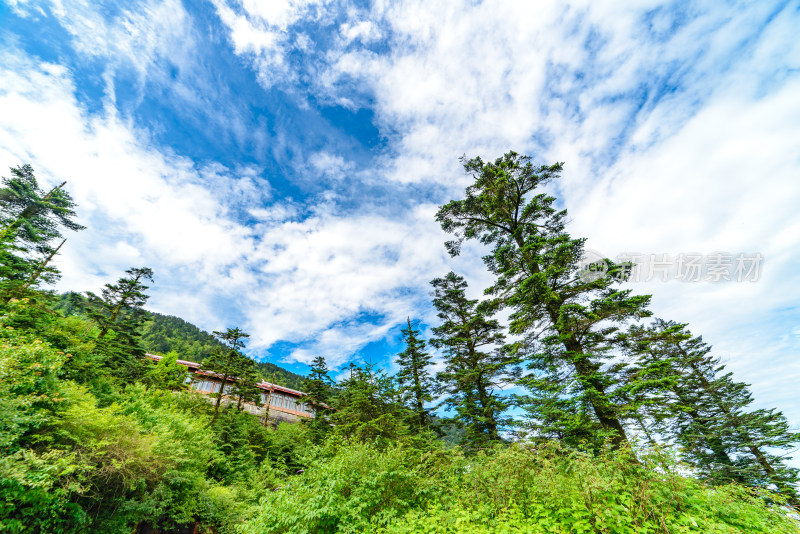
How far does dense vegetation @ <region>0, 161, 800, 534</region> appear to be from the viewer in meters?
4.67

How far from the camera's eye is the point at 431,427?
690 inches

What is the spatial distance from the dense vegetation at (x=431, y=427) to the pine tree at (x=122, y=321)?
119 mm

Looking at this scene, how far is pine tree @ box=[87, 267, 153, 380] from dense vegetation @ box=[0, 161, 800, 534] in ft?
0.39

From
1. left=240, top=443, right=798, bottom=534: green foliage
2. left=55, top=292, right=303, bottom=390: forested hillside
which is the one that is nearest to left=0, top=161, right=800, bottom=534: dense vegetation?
left=240, top=443, right=798, bottom=534: green foliage

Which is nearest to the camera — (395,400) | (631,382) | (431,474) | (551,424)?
(431,474)

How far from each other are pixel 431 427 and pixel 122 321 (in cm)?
2366

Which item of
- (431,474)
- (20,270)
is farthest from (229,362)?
(431,474)

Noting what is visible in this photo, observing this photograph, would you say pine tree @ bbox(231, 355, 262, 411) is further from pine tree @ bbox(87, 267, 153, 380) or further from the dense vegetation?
pine tree @ bbox(87, 267, 153, 380)

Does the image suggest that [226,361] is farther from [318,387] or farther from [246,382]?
[318,387]

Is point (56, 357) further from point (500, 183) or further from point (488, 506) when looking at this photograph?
point (500, 183)

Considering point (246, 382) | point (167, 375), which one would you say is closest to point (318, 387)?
point (246, 382)

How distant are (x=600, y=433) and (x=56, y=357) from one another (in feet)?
54.3

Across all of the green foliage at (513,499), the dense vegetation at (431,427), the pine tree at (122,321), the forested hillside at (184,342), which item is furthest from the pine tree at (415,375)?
the forested hillside at (184,342)

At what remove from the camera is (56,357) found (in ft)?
27.1
